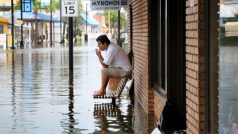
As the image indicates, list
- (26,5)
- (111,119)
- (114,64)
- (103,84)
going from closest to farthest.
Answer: (111,119) → (103,84) → (114,64) → (26,5)

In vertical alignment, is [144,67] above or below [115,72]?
above

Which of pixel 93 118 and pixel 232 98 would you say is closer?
pixel 232 98

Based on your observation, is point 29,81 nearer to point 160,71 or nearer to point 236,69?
point 160,71

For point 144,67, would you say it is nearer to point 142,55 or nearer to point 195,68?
point 142,55

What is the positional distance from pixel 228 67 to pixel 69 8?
58.7ft

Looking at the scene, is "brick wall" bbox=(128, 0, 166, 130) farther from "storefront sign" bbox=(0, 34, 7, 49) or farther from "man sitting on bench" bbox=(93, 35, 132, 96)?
"storefront sign" bbox=(0, 34, 7, 49)

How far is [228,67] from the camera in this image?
4.88 meters

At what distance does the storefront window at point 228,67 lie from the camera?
183 inches

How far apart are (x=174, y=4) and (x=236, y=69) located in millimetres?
4146

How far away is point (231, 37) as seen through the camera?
15.4ft

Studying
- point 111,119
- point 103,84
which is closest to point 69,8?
point 103,84

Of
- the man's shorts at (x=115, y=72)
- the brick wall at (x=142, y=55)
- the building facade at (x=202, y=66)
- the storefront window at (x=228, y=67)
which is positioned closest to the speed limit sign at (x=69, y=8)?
the brick wall at (x=142, y=55)

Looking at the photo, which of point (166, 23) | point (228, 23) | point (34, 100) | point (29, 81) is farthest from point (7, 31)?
point (228, 23)

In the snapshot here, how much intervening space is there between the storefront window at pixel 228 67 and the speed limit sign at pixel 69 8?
17508mm
